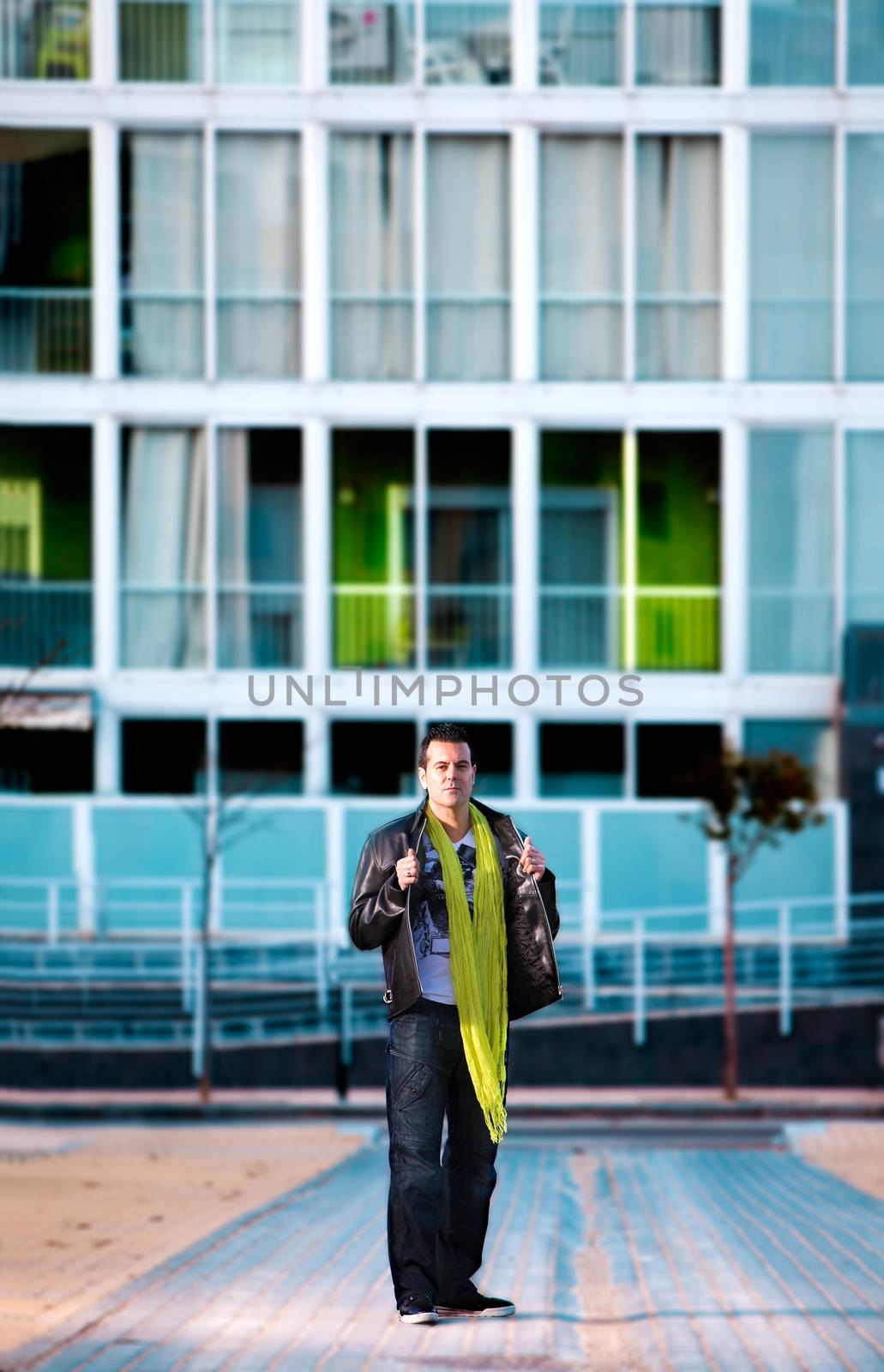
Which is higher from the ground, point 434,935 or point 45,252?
point 45,252

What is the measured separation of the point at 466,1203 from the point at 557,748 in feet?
65.5

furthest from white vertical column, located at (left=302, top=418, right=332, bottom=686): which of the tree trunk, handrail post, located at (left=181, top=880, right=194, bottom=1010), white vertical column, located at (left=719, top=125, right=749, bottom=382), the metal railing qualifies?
the tree trunk

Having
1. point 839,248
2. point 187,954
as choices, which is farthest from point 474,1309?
point 839,248

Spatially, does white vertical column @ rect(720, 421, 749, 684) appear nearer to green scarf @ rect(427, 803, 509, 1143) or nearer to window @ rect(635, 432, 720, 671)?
window @ rect(635, 432, 720, 671)

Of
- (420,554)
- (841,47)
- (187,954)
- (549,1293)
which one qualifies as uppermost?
(841,47)

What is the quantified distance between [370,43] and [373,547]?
220 inches

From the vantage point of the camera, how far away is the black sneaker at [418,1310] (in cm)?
645

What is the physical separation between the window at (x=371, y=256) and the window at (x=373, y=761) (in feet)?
12.9

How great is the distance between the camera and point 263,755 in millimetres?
26406

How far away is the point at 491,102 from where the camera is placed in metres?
26.3

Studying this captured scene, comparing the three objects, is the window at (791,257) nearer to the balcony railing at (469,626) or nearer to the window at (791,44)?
the window at (791,44)

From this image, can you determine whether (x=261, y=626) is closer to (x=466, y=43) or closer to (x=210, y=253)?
(x=210, y=253)

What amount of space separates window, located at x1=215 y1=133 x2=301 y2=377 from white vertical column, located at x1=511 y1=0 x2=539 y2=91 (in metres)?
2.60

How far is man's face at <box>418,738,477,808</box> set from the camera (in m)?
6.38
